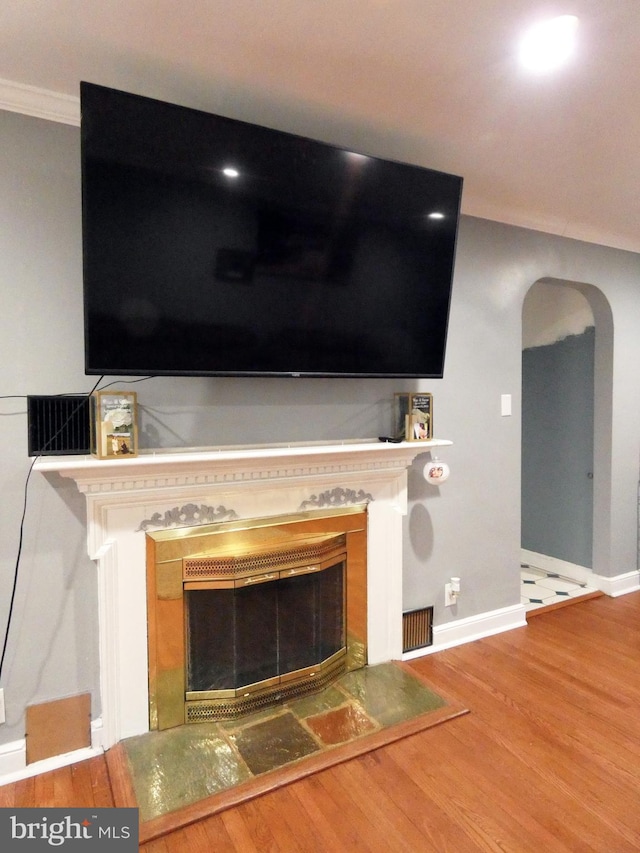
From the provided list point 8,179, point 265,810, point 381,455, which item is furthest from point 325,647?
point 8,179

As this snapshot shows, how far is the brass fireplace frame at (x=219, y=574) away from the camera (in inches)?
78.4

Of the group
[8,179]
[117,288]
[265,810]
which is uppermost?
[8,179]

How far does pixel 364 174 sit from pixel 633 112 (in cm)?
97

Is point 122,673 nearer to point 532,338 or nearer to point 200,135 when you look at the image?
point 200,135

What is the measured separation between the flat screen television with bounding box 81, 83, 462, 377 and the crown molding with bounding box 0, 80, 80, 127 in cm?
33

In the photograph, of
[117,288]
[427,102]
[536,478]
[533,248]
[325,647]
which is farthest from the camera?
[536,478]

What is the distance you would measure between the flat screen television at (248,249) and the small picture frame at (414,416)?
21 cm

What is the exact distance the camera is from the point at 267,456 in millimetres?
2018

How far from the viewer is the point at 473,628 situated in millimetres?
2850

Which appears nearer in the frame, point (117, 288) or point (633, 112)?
point (117, 288)

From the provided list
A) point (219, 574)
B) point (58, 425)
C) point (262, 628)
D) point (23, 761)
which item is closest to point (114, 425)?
point (58, 425)

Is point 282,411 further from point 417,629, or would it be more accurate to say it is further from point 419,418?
point 417,629

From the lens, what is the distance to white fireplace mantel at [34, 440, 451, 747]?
1.86 meters

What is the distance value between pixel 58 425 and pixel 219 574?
802mm
